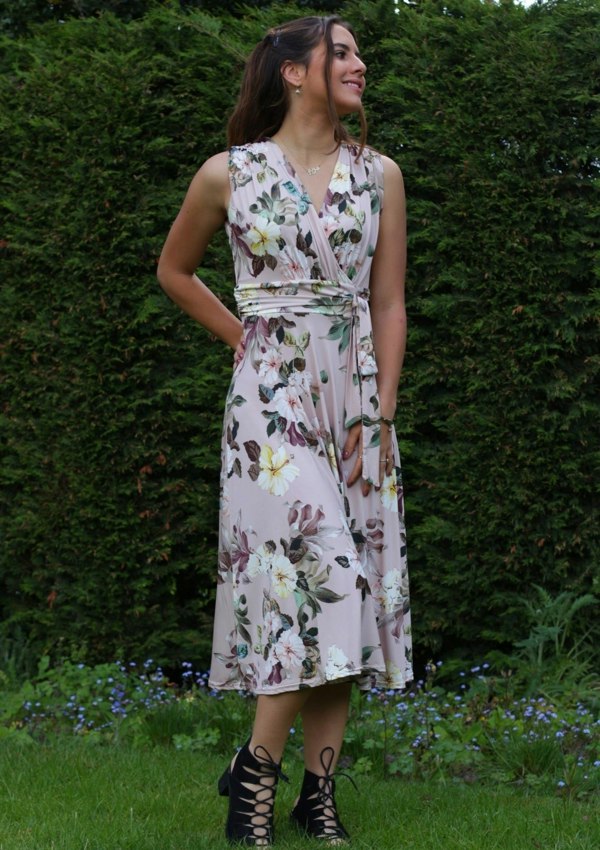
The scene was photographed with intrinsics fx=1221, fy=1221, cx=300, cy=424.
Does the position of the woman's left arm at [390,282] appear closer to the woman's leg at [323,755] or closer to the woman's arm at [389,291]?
the woman's arm at [389,291]

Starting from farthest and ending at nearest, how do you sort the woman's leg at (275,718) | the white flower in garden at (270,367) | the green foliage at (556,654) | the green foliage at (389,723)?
the green foliage at (556,654), the green foliage at (389,723), the white flower in garden at (270,367), the woman's leg at (275,718)

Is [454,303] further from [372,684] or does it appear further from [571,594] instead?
[372,684]

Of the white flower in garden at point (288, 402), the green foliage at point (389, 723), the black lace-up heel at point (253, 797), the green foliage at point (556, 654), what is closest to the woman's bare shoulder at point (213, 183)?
the white flower in garden at point (288, 402)

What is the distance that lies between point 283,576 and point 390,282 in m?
0.90

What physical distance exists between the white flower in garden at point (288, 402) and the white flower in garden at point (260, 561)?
0.34 metres

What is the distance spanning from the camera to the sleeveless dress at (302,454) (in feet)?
9.94

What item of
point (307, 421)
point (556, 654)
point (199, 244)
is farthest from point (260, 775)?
point (556, 654)

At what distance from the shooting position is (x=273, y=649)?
3.03 meters

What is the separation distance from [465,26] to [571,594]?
2371 mm

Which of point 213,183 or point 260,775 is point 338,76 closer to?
point 213,183

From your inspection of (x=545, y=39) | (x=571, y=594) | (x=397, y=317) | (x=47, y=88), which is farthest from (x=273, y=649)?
(x=47, y=88)

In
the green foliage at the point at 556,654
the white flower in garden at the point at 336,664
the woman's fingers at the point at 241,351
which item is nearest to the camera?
the white flower in garden at the point at 336,664

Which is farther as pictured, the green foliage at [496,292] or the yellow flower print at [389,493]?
the green foliage at [496,292]

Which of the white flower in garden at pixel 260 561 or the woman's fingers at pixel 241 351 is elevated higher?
the woman's fingers at pixel 241 351
